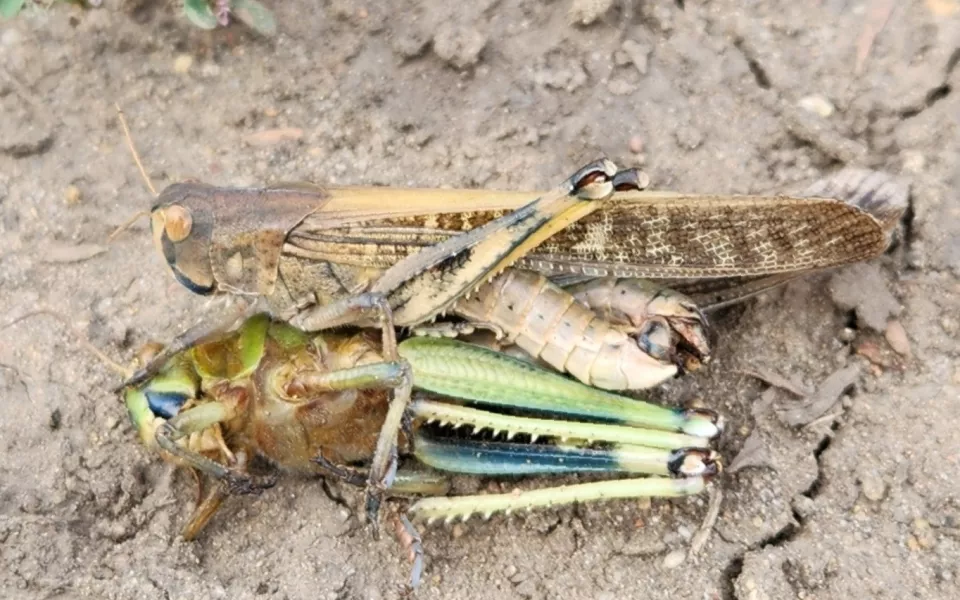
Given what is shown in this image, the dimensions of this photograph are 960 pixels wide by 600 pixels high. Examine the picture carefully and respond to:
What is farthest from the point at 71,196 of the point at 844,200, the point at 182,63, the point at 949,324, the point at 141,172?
the point at 949,324

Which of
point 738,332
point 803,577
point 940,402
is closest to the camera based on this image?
point 803,577

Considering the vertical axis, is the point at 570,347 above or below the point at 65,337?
above

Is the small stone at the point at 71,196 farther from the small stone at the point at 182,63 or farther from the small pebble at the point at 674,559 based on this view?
the small pebble at the point at 674,559

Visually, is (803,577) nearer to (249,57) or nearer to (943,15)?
(943,15)

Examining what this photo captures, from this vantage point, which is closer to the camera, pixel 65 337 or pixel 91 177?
pixel 65 337

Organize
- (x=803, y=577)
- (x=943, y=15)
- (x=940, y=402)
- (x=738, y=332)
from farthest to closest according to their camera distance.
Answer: (x=943, y=15)
(x=738, y=332)
(x=940, y=402)
(x=803, y=577)

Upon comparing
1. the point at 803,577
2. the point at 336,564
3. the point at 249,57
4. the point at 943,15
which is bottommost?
the point at 336,564

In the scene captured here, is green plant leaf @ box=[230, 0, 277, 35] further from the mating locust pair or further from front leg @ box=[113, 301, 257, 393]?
front leg @ box=[113, 301, 257, 393]

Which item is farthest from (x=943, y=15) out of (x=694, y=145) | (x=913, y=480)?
(x=913, y=480)
